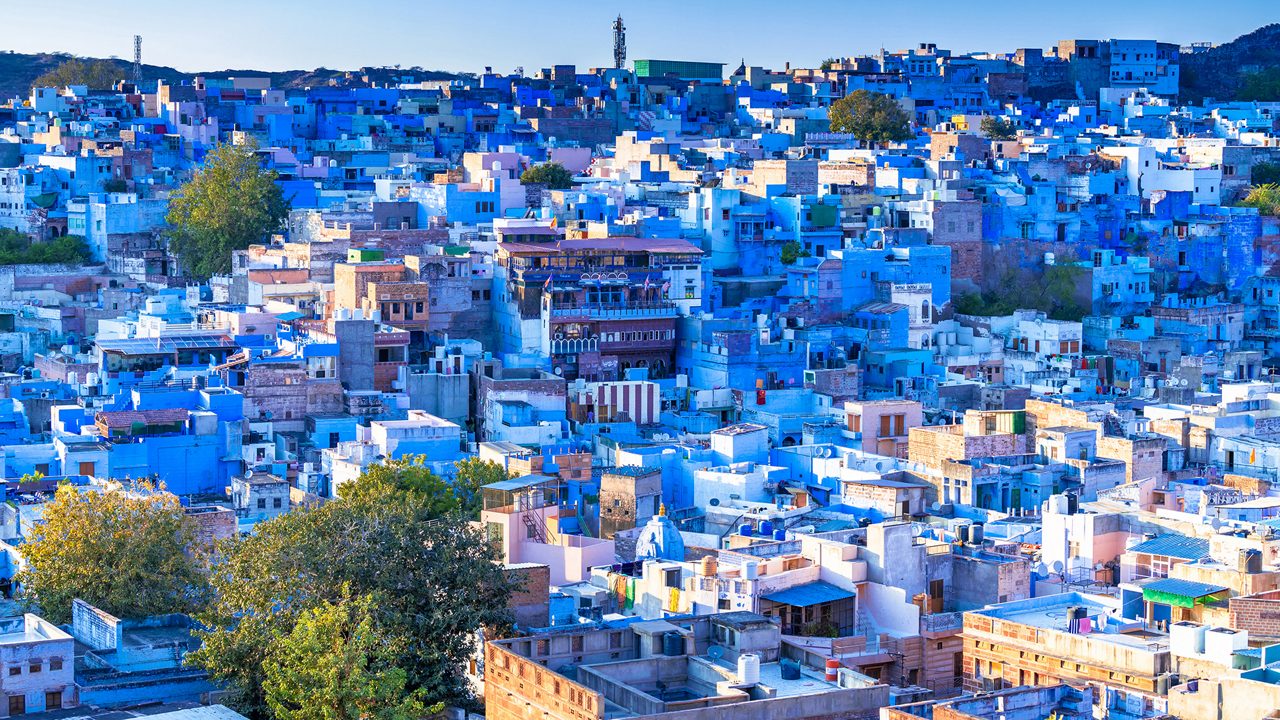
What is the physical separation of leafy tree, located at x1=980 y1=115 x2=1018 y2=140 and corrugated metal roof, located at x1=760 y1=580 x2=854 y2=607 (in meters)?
29.4

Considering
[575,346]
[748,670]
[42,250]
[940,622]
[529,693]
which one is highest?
[42,250]

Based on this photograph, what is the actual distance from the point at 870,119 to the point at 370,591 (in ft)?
106

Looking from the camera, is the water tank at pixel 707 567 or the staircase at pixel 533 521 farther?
the staircase at pixel 533 521

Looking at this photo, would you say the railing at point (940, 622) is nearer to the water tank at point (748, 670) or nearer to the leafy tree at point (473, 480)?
the water tank at point (748, 670)

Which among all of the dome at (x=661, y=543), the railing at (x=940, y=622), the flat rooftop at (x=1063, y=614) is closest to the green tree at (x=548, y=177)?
the dome at (x=661, y=543)

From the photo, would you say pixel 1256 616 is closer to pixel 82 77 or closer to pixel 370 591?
pixel 370 591

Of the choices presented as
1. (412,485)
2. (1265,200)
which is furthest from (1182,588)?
(1265,200)

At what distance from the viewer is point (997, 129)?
48.8m

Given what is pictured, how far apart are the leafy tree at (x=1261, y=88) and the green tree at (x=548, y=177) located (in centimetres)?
Answer: 2417

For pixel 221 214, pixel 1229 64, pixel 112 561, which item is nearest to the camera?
pixel 112 561

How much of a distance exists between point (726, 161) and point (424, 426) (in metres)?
18.2

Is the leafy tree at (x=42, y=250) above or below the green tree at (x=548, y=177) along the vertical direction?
below

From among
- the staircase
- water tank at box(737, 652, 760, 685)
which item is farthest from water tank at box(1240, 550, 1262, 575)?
the staircase

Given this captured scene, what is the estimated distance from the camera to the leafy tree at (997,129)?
48109 millimetres
